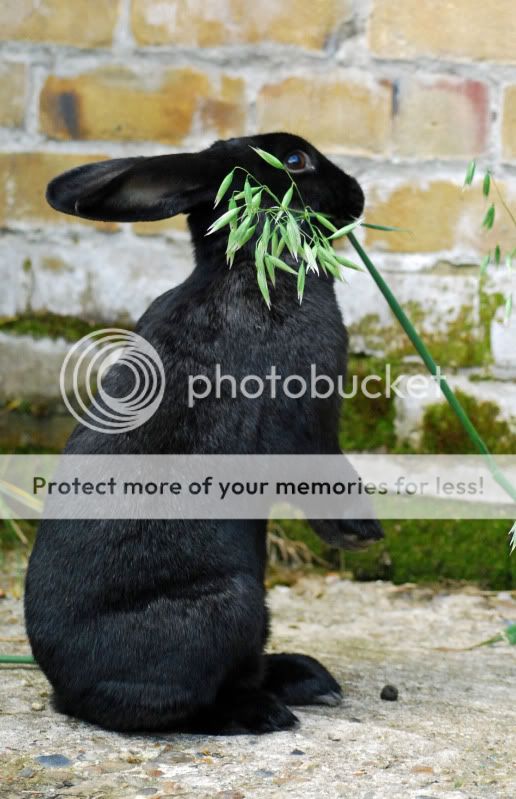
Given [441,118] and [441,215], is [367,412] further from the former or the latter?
[441,118]

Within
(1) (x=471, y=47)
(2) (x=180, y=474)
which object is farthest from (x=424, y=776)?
(1) (x=471, y=47)

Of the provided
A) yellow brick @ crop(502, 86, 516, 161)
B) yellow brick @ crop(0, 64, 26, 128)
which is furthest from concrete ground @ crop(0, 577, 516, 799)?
yellow brick @ crop(0, 64, 26, 128)

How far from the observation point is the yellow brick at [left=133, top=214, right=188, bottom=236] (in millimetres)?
3361

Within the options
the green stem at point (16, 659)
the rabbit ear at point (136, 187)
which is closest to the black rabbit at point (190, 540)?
the rabbit ear at point (136, 187)

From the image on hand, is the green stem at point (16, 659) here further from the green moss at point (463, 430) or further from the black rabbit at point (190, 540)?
the green moss at point (463, 430)

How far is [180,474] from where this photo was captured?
6.95 feet

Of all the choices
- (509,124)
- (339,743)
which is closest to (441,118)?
(509,124)

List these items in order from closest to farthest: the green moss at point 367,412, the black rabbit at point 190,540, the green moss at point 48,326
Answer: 1. the black rabbit at point 190,540
2. the green moss at point 367,412
3. the green moss at point 48,326

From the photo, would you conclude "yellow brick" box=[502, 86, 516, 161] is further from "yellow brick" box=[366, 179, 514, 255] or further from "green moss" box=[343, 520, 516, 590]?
"green moss" box=[343, 520, 516, 590]

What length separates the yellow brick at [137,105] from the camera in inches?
130

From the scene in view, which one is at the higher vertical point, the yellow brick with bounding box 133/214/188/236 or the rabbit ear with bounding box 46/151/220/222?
the rabbit ear with bounding box 46/151/220/222

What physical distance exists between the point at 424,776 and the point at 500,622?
4.10ft

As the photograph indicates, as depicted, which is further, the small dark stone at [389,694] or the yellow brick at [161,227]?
the yellow brick at [161,227]

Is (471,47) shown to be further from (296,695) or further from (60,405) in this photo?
(296,695)
